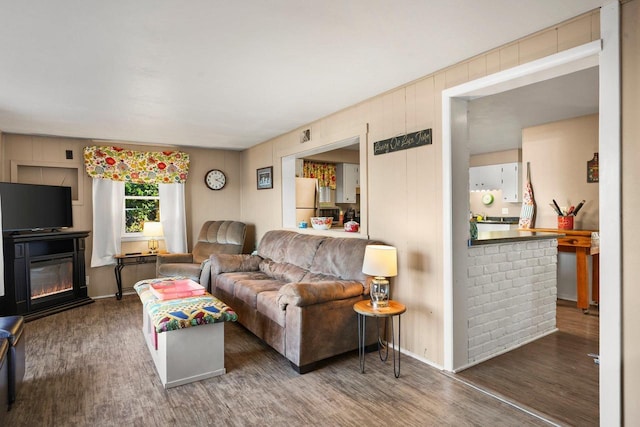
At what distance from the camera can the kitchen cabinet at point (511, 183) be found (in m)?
6.86

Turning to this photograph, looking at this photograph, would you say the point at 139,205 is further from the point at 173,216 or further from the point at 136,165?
the point at 136,165

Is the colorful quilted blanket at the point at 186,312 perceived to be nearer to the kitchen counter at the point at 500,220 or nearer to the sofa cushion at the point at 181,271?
the sofa cushion at the point at 181,271

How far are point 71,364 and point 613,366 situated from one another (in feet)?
12.4

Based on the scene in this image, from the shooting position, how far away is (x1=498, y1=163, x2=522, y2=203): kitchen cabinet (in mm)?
6857

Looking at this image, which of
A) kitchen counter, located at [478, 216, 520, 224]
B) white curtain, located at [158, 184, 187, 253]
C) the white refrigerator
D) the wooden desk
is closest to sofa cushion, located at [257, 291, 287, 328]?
the white refrigerator

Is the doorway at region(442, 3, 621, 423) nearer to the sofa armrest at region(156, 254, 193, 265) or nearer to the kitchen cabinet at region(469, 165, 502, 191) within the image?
the sofa armrest at region(156, 254, 193, 265)

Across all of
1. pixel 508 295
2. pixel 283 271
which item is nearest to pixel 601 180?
pixel 508 295

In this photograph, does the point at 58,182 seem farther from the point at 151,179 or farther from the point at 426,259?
the point at 426,259

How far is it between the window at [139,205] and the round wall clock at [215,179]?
0.80m

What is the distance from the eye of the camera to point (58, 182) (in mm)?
5188

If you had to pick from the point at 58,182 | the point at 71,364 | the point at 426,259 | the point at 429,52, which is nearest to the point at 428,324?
the point at 426,259

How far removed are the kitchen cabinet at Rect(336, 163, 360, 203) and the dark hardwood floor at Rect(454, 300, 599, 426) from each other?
153 inches

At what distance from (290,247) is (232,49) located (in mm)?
2430

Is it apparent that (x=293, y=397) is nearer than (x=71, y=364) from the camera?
Yes
